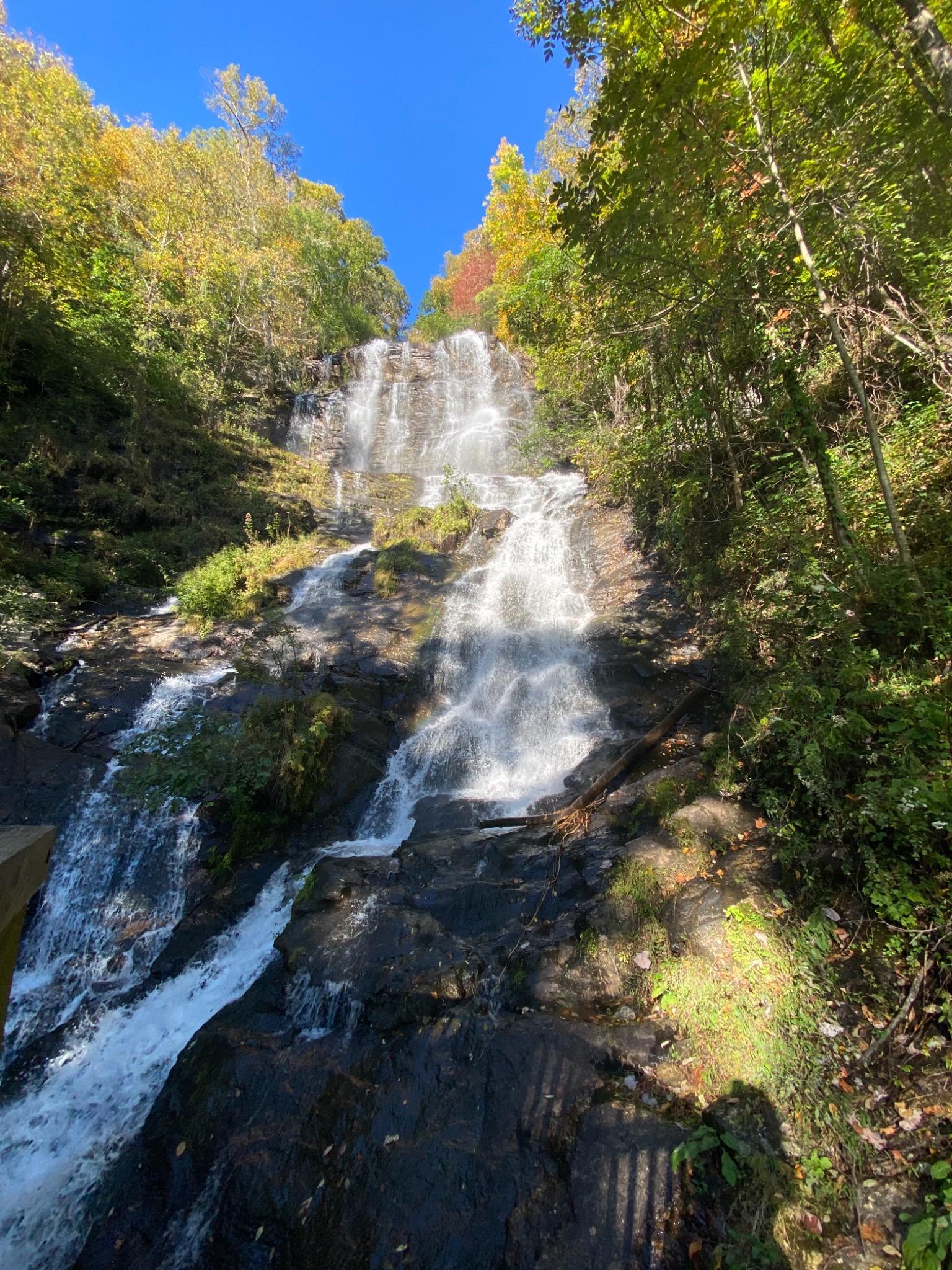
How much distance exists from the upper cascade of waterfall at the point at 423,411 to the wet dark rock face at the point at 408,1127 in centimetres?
1902

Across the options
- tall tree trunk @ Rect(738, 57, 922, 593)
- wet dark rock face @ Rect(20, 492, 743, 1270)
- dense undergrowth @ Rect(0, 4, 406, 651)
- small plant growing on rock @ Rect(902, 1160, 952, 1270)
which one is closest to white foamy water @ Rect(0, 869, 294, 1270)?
wet dark rock face @ Rect(20, 492, 743, 1270)

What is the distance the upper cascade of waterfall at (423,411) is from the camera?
75.3 ft

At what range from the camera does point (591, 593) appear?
12.0m

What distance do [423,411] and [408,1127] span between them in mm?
26937

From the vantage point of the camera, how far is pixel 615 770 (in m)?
6.57

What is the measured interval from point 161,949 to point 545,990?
433 cm

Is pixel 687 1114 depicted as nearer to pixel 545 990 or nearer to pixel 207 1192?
pixel 545 990

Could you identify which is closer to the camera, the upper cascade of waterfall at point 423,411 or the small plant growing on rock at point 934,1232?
the small plant growing on rock at point 934,1232

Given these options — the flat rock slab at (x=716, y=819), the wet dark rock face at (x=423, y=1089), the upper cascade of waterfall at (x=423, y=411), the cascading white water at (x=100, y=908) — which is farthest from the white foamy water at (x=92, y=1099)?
the upper cascade of waterfall at (x=423, y=411)

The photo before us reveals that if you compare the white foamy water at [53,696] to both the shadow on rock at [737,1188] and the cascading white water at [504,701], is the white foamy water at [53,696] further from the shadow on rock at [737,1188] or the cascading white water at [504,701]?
the shadow on rock at [737,1188]

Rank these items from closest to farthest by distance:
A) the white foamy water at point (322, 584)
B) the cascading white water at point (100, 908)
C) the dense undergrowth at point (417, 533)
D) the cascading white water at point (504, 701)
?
the cascading white water at point (100, 908), the cascading white water at point (504, 701), the white foamy water at point (322, 584), the dense undergrowth at point (417, 533)

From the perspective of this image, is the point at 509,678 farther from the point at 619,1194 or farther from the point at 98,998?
the point at 619,1194

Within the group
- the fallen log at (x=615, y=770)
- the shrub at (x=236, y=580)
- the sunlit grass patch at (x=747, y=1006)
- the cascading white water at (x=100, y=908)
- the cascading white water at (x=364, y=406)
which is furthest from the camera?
the cascading white water at (x=364, y=406)

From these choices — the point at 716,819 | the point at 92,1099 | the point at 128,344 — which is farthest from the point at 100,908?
the point at 128,344
